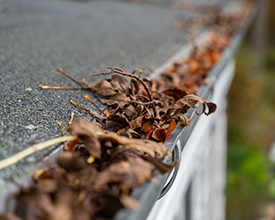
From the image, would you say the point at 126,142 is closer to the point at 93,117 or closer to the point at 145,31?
the point at 93,117

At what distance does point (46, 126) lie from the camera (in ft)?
2.53

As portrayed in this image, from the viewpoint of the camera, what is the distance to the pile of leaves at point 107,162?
1.52 ft

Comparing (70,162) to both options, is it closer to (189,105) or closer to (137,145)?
(137,145)

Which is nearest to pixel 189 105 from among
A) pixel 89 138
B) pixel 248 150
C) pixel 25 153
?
pixel 89 138

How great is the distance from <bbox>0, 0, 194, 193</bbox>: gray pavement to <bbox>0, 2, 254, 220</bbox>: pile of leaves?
94 millimetres

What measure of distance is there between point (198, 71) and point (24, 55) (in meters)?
1.02

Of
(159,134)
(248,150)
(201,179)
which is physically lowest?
(248,150)

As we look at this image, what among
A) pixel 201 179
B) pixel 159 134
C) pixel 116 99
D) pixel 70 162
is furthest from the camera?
pixel 201 179

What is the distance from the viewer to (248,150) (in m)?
6.35

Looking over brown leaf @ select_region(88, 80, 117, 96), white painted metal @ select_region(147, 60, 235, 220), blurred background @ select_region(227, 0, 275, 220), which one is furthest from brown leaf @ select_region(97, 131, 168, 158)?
blurred background @ select_region(227, 0, 275, 220)

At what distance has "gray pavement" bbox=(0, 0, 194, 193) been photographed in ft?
2.44

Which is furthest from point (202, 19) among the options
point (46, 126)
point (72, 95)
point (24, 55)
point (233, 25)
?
point (46, 126)

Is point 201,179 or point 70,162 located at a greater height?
point 70,162

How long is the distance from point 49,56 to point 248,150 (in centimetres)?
587
